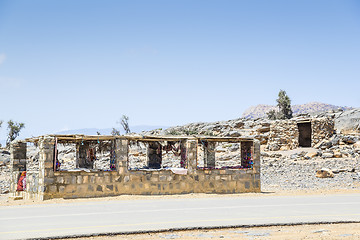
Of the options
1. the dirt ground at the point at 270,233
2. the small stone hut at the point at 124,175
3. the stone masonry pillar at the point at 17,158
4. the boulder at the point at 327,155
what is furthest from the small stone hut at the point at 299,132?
the dirt ground at the point at 270,233

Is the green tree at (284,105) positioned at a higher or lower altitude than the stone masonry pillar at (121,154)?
higher

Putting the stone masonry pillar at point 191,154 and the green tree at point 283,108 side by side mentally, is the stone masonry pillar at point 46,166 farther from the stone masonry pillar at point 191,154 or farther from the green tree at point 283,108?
the green tree at point 283,108

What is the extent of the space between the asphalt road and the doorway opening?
24737mm

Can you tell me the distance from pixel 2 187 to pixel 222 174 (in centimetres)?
1545

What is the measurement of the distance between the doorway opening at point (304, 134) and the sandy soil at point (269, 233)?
3012 cm

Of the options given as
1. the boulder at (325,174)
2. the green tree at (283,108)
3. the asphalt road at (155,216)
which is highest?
the green tree at (283,108)

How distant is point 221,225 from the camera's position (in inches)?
367

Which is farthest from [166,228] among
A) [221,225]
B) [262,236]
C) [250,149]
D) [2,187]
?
[2,187]

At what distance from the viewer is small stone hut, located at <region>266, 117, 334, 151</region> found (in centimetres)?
3578

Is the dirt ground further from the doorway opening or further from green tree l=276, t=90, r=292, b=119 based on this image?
green tree l=276, t=90, r=292, b=119

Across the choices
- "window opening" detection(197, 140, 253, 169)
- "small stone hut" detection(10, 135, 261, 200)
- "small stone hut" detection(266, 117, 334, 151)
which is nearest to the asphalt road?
"small stone hut" detection(10, 135, 261, 200)

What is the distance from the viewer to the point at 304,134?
38.7m

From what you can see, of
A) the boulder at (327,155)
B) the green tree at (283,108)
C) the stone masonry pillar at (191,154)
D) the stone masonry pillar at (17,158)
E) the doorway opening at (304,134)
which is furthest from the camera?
the green tree at (283,108)

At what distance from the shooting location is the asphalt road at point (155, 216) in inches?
352
